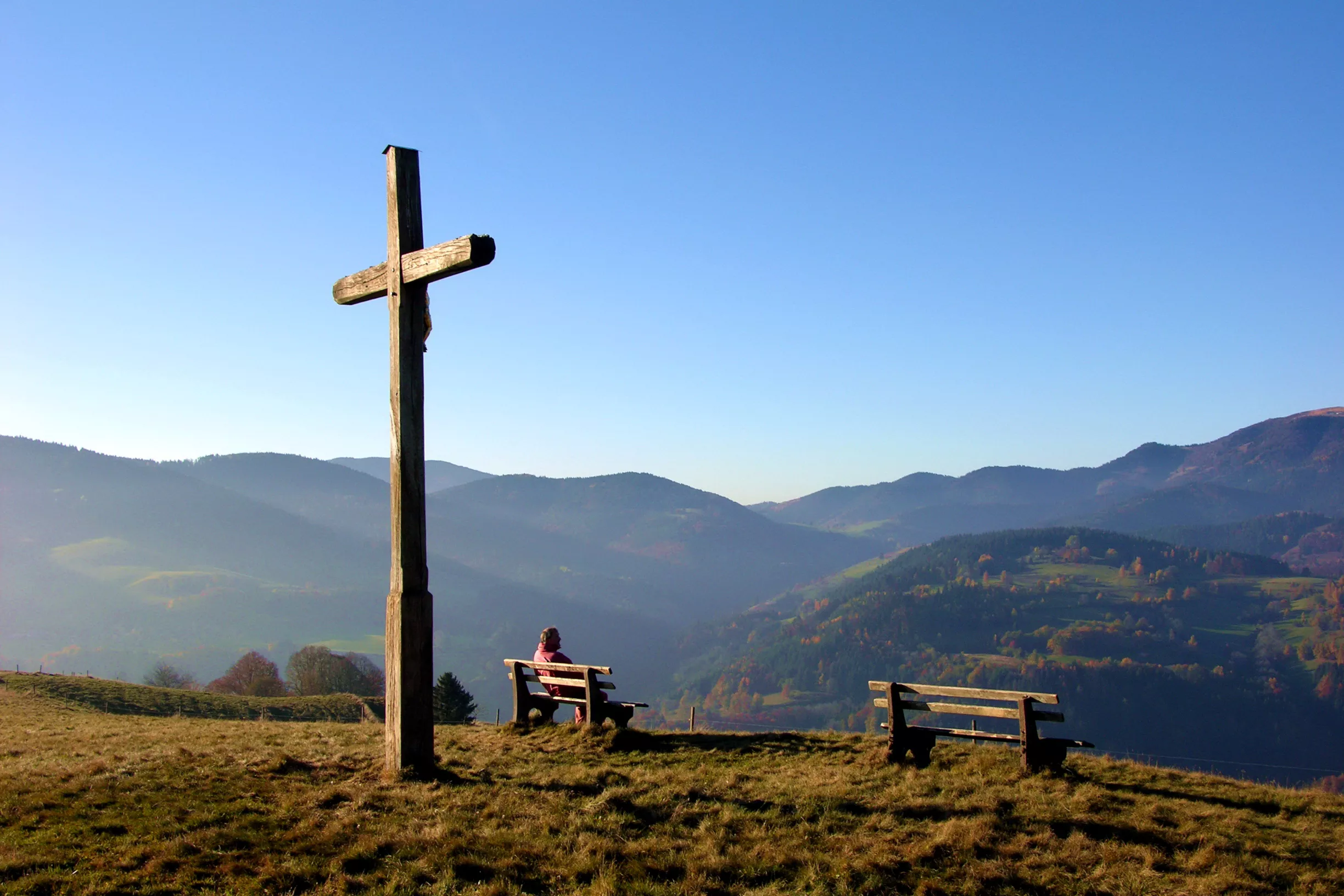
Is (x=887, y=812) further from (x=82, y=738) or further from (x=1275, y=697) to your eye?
(x=1275, y=697)

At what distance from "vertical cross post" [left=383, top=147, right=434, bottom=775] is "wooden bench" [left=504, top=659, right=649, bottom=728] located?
12.0 feet

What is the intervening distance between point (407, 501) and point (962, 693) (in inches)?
283

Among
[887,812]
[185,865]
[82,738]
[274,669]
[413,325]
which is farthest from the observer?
[274,669]

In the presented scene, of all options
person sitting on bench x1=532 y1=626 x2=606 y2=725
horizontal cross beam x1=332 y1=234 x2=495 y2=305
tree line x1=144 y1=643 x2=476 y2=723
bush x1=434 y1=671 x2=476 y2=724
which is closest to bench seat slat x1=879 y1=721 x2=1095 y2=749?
person sitting on bench x1=532 y1=626 x2=606 y2=725

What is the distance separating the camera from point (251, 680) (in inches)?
2771

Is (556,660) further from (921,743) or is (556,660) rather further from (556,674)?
(921,743)

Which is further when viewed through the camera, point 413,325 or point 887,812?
point 413,325

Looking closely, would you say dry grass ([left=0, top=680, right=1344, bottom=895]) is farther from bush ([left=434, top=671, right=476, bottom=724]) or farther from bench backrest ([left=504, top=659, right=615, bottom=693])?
bush ([left=434, top=671, right=476, bottom=724])

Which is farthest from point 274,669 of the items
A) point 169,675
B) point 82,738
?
point 82,738

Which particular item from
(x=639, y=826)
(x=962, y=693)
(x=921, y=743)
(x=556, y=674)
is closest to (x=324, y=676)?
(x=556, y=674)

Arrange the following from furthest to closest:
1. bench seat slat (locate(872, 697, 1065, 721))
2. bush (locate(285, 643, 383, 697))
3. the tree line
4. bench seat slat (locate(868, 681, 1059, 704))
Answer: bush (locate(285, 643, 383, 697)) < the tree line < bench seat slat (locate(868, 681, 1059, 704)) < bench seat slat (locate(872, 697, 1065, 721))

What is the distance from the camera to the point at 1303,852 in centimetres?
769

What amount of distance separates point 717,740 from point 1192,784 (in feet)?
19.5

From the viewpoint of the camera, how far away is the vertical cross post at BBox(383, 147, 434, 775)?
9172 millimetres
